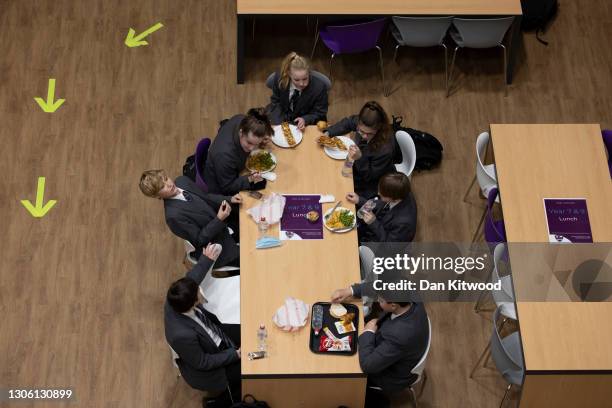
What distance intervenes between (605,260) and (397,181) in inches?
61.7

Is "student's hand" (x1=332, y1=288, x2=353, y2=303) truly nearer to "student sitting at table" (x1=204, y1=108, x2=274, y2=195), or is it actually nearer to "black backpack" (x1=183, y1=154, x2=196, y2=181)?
"student sitting at table" (x1=204, y1=108, x2=274, y2=195)

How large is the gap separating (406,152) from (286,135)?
946 mm

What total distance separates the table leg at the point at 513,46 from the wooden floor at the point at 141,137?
5.4 inches

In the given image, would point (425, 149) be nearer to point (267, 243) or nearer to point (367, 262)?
point (367, 262)

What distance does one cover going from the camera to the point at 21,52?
764 centimetres

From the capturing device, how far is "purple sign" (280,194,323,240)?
18.4ft

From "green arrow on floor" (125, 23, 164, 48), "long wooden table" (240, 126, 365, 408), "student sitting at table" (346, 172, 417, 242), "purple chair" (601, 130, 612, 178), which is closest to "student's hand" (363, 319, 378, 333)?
"long wooden table" (240, 126, 365, 408)

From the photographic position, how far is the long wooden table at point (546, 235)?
5.21 metres

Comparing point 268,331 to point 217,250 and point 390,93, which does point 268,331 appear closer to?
point 217,250

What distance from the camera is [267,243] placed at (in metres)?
5.54

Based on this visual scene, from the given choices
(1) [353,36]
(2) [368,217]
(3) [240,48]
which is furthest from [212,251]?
(1) [353,36]

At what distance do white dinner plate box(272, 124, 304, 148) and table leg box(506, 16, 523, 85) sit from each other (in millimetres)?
2407

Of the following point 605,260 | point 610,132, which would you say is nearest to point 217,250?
point 605,260

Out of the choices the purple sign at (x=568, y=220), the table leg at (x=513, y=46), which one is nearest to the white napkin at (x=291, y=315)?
the purple sign at (x=568, y=220)
